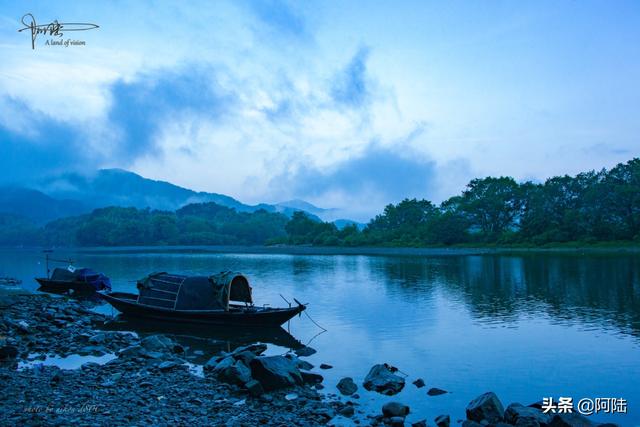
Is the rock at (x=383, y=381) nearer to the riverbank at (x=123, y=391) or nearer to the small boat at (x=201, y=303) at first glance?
the riverbank at (x=123, y=391)

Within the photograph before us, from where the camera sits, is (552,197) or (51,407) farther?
(552,197)

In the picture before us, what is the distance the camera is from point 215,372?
61.2 feet

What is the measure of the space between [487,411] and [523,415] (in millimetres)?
1065

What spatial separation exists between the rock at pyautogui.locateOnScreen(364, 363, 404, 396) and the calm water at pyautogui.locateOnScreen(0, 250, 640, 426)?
14.8 inches

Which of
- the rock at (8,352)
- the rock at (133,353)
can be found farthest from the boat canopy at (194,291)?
the rock at (8,352)

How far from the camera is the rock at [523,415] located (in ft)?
44.2

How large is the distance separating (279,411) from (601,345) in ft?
58.7

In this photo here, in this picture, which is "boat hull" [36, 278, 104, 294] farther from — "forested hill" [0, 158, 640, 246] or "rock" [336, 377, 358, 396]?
"forested hill" [0, 158, 640, 246]

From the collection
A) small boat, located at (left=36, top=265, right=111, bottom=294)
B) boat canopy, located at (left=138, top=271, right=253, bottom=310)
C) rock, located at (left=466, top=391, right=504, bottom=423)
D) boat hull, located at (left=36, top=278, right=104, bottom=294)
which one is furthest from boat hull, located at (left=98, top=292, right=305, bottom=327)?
boat hull, located at (left=36, top=278, right=104, bottom=294)

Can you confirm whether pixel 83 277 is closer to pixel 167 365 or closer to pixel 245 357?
pixel 167 365

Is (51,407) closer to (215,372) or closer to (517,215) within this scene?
(215,372)

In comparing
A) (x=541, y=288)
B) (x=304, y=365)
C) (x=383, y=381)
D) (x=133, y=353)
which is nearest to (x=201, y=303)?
(x=133, y=353)

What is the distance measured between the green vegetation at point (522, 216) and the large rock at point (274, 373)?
9914cm

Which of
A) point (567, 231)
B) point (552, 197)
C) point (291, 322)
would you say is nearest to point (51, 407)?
point (291, 322)
